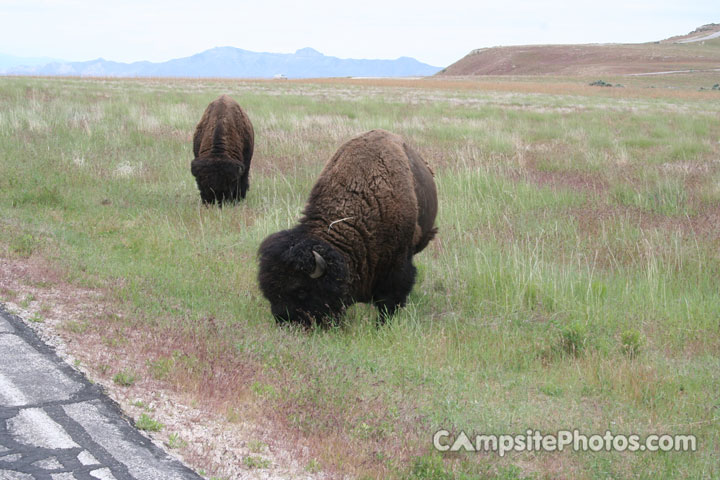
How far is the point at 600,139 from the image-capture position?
1703 centimetres

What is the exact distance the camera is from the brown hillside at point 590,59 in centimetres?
9375

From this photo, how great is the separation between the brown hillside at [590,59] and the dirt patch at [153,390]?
314 ft

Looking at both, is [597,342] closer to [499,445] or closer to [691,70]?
[499,445]

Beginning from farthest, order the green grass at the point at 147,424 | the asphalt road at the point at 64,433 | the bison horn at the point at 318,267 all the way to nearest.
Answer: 1. the bison horn at the point at 318,267
2. the green grass at the point at 147,424
3. the asphalt road at the point at 64,433

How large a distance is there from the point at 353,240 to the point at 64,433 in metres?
3.24

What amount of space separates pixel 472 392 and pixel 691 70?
9471 cm

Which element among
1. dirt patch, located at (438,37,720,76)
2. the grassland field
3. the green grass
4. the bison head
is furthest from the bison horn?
dirt patch, located at (438,37,720,76)

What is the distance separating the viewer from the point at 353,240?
6.05 meters

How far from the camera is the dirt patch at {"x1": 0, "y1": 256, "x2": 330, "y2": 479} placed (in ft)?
11.0

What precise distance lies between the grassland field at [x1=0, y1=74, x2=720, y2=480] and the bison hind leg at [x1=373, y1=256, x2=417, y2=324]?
0.14 meters

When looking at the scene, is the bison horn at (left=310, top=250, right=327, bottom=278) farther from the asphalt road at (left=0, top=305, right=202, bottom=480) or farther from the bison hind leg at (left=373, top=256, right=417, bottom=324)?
the asphalt road at (left=0, top=305, right=202, bottom=480)

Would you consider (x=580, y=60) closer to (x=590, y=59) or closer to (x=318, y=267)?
(x=590, y=59)

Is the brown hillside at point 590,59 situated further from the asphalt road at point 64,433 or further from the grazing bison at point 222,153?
the asphalt road at point 64,433

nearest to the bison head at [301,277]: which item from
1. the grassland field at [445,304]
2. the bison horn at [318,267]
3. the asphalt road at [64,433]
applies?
the bison horn at [318,267]
